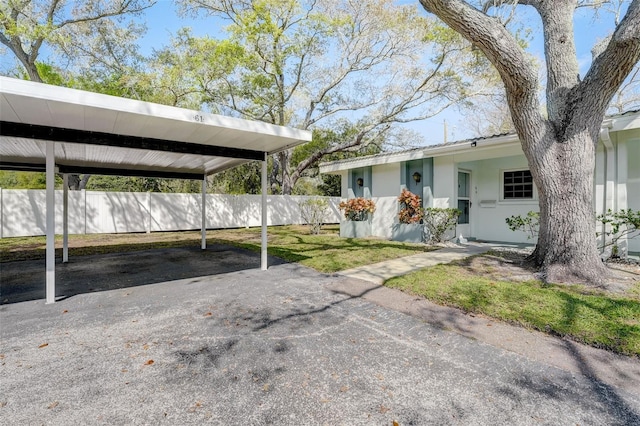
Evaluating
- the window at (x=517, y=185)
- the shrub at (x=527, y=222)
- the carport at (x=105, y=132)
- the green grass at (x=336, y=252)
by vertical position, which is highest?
the carport at (x=105, y=132)

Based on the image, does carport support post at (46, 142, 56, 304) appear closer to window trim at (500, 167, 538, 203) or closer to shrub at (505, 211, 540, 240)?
shrub at (505, 211, 540, 240)

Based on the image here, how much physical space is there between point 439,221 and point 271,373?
719cm

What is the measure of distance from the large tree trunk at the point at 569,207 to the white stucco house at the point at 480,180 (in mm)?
2301

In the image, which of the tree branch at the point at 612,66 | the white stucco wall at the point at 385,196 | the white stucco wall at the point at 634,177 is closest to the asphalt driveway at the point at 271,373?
the tree branch at the point at 612,66

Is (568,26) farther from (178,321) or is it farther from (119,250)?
(119,250)

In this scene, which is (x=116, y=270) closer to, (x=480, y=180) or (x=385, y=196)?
(x=385, y=196)

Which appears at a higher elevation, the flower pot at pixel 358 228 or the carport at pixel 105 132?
the carport at pixel 105 132

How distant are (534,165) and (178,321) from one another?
5475 millimetres

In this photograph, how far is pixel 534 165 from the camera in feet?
16.2

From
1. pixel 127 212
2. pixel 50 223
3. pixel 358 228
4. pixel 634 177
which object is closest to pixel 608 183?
pixel 634 177

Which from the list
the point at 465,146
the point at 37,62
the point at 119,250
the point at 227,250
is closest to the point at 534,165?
the point at 465,146

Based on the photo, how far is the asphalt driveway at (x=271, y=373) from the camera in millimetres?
1908

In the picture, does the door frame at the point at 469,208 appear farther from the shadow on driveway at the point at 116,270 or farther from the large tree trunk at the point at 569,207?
the shadow on driveway at the point at 116,270

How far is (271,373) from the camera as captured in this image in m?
2.36
